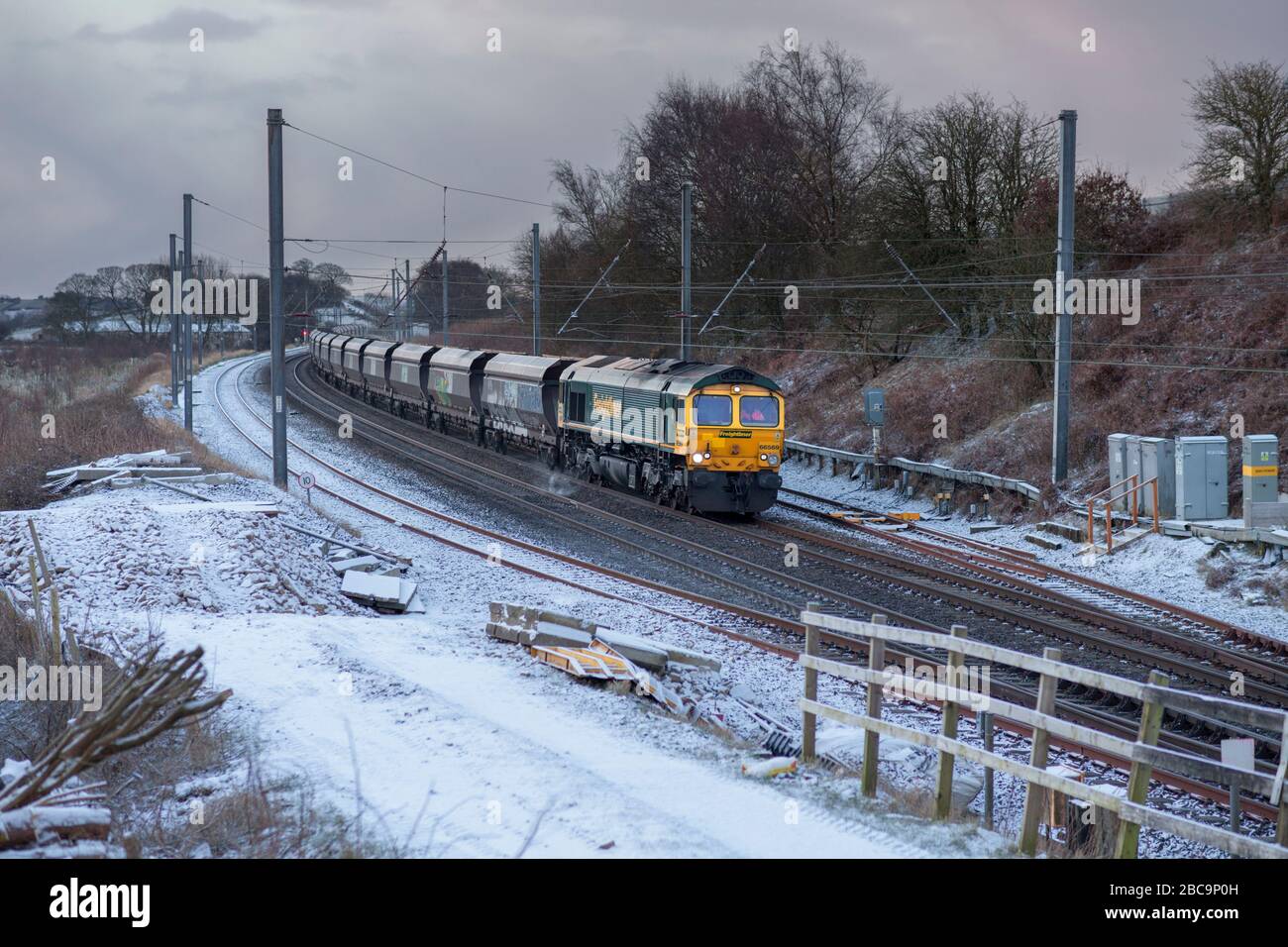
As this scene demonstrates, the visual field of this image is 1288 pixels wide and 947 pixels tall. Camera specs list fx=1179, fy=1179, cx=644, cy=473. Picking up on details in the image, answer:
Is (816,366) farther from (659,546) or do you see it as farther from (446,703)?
(446,703)

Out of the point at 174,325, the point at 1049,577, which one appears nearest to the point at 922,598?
the point at 1049,577

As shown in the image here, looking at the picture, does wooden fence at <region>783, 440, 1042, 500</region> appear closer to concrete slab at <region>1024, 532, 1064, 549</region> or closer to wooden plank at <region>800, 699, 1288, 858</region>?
concrete slab at <region>1024, 532, 1064, 549</region>

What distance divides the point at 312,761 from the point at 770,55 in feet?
155

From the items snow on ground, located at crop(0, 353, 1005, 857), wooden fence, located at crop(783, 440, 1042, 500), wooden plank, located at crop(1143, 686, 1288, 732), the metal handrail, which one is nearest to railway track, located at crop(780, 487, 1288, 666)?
the metal handrail

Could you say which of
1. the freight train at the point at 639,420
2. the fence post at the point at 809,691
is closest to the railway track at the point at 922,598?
the freight train at the point at 639,420

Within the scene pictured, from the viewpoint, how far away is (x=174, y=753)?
8586 millimetres

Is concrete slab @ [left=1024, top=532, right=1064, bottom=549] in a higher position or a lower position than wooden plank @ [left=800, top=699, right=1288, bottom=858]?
lower

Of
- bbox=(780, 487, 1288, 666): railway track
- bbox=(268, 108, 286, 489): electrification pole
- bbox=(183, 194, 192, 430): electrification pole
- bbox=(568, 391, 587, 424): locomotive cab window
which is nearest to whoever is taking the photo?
bbox=(780, 487, 1288, 666): railway track

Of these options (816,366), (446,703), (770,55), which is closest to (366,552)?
(446,703)

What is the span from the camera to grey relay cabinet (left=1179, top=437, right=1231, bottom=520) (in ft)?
62.5

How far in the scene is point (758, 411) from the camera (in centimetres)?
2414

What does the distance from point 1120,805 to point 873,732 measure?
82.9 inches

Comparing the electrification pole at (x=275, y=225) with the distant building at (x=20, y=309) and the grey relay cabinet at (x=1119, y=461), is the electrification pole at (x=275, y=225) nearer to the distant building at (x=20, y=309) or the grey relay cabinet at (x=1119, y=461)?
the grey relay cabinet at (x=1119, y=461)

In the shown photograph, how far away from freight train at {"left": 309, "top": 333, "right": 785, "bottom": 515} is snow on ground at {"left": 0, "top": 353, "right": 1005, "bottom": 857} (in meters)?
Result: 5.18
